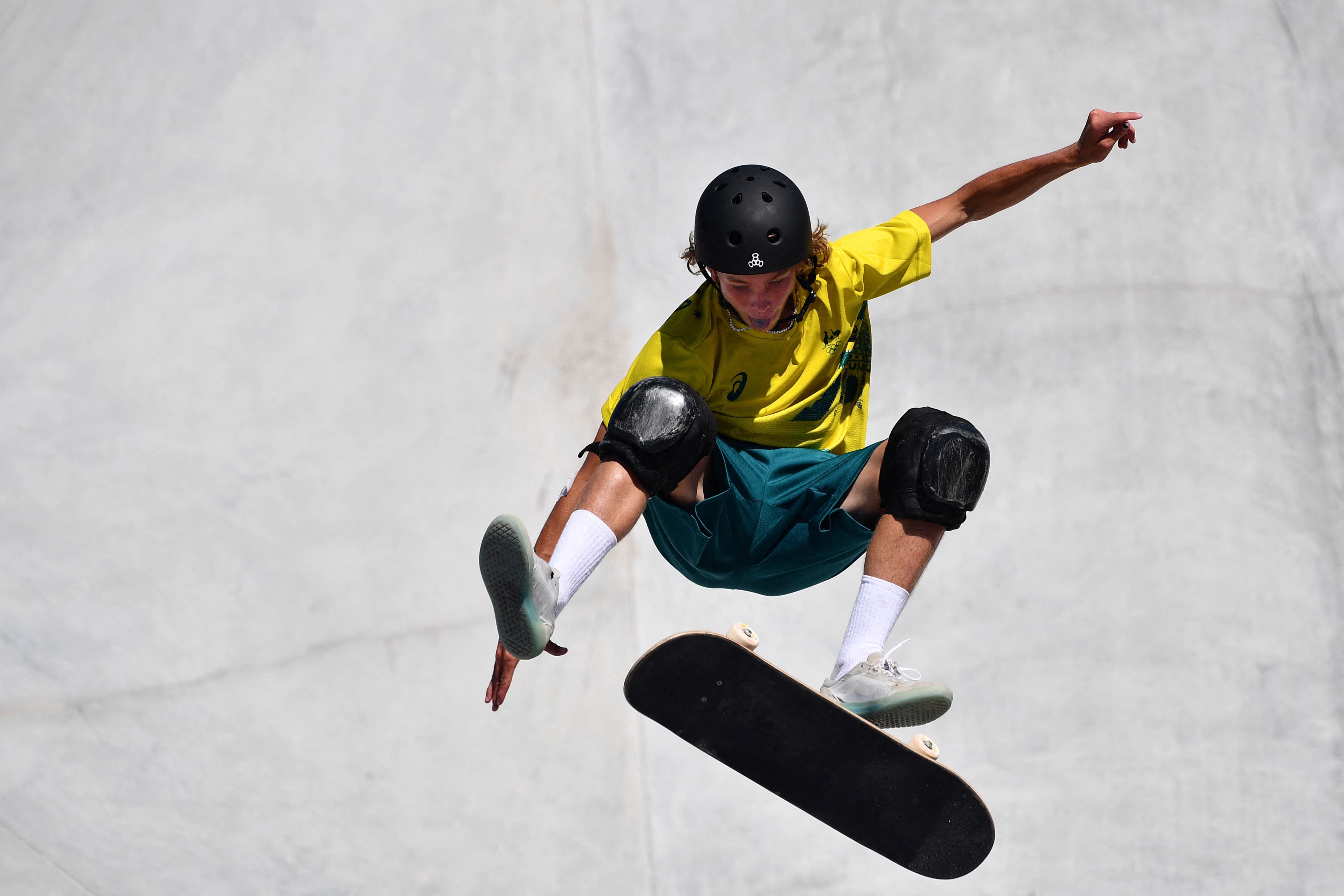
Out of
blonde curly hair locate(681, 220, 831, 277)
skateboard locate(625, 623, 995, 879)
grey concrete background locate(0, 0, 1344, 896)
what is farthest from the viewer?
grey concrete background locate(0, 0, 1344, 896)

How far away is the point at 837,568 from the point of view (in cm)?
385

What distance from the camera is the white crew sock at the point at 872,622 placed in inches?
131

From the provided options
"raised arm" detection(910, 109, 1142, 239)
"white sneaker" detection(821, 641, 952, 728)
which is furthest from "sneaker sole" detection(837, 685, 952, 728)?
"raised arm" detection(910, 109, 1142, 239)

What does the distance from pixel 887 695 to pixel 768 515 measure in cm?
64

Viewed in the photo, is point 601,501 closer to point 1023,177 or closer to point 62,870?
point 1023,177

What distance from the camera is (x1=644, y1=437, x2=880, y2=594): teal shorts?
3529 mm

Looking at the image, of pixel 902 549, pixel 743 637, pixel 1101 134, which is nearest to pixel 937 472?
pixel 902 549

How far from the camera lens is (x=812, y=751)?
11.1ft

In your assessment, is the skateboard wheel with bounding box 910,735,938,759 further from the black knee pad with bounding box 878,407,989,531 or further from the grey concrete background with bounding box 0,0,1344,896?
the grey concrete background with bounding box 0,0,1344,896

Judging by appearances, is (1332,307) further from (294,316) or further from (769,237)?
(294,316)

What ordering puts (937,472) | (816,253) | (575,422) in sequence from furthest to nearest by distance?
(575,422), (816,253), (937,472)

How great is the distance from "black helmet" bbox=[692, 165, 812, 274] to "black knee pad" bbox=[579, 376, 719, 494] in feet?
1.25

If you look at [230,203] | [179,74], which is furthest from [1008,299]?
[179,74]

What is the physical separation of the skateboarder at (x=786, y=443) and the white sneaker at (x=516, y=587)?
26 mm
